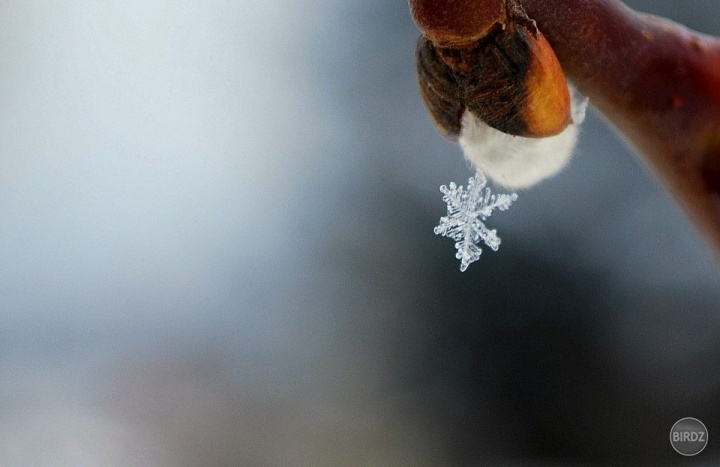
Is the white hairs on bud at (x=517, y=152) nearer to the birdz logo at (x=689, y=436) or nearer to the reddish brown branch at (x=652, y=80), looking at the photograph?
the reddish brown branch at (x=652, y=80)

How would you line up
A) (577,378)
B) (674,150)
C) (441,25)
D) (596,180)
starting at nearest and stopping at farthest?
(441,25) < (674,150) < (577,378) < (596,180)

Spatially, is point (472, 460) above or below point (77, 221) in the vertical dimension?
below

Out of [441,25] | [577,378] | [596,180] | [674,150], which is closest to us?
[441,25]

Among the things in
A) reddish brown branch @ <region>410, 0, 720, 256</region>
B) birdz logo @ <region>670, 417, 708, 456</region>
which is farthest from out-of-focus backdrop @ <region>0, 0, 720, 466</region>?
reddish brown branch @ <region>410, 0, 720, 256</region>

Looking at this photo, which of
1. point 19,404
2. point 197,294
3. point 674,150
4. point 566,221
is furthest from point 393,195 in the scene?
point 674,150

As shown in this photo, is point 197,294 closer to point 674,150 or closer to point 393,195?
point 393,195

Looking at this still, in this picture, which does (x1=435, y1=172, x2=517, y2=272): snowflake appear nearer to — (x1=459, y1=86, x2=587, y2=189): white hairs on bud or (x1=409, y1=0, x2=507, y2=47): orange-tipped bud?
(x1=459, y1=86, x2=587, y2=189): white hairs on bud
